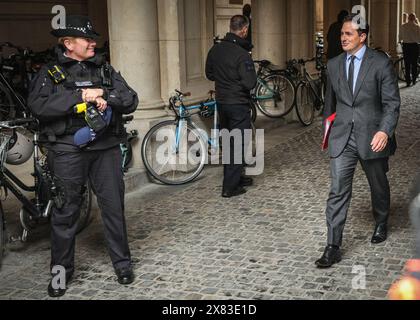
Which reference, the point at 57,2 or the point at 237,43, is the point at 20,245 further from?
the point at 57,2

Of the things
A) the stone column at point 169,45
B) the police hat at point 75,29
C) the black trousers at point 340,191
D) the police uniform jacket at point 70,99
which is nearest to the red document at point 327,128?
the black trousers at point 340,191

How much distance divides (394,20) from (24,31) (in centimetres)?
1301

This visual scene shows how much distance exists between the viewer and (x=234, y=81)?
7.45 m

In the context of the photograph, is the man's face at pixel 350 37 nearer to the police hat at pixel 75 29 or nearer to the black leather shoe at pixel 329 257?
the black leather shoe at pixel 329 257

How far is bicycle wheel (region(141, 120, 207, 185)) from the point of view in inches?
316

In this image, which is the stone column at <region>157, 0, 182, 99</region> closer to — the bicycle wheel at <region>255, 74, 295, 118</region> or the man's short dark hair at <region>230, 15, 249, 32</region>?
the man's short dark hair at <region>230, 15, 249, 32</region>

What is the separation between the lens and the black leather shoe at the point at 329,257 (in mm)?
5180

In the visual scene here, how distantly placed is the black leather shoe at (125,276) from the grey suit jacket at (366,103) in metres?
1.85

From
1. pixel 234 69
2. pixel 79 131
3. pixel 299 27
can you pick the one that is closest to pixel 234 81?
pixel 234 69

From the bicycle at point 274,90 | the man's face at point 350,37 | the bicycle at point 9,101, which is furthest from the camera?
the bicycle at point 274,90

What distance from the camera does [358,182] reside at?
7871 mm

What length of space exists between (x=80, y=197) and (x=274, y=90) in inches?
304

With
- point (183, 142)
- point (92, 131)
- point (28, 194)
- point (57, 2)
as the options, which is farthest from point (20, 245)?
point (57, 2)

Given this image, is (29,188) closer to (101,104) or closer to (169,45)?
(101,104)
